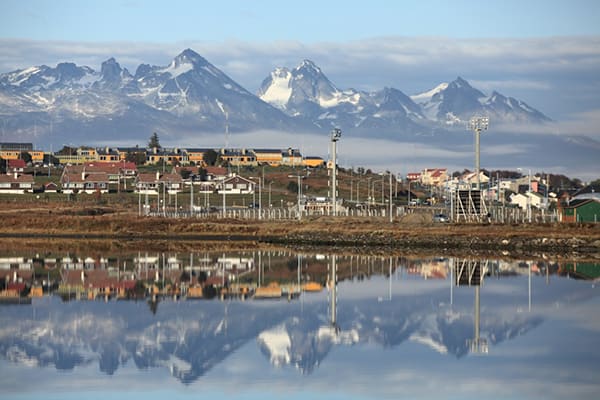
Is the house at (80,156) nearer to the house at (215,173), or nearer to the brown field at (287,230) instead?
the house at (215,173)

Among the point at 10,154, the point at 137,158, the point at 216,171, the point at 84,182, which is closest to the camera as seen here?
the point at 84,182

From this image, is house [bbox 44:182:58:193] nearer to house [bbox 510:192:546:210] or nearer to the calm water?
house [bbox 510:192:546:210]

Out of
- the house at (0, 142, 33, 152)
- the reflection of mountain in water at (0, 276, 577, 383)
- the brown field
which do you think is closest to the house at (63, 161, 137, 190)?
the brown field

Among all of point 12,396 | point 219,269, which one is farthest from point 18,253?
point 12,396

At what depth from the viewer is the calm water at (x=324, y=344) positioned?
21047 mm

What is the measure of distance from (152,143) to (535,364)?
167907 mm

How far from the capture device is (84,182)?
128m

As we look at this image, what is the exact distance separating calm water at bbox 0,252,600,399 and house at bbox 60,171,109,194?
88.0 m

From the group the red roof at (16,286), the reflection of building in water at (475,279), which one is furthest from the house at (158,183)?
the red roof at (16,286)

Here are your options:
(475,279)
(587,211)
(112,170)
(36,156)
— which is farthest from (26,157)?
(475,279)

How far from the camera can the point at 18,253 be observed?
185 ft

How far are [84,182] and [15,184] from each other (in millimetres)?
8102

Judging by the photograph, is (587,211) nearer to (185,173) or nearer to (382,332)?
(382,332)

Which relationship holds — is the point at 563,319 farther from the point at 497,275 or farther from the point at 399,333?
the point at 497,275
